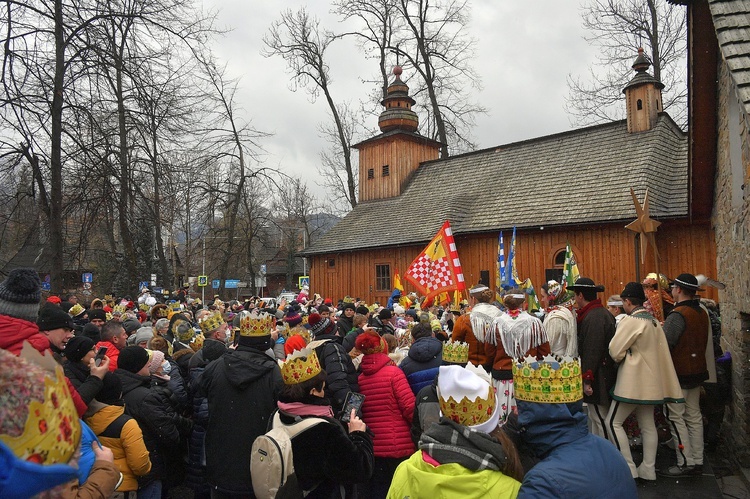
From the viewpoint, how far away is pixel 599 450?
244 centimetres

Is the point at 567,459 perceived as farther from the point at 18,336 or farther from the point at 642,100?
the point at 642,100

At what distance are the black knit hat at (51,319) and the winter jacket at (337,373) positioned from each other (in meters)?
1.99

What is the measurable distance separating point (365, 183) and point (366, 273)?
6.97 metres

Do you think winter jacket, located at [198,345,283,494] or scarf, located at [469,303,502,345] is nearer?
winter jacket, located at [198,345,283,494]

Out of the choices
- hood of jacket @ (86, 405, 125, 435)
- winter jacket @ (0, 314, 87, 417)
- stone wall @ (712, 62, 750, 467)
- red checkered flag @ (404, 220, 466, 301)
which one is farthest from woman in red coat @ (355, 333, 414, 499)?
red checkered flag @ (404, 220, 466, 301)

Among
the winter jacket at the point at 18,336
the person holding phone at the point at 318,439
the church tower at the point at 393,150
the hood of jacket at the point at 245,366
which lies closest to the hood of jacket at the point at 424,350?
the hood of jacket at the point at 245,366

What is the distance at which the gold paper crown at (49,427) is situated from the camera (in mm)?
1309

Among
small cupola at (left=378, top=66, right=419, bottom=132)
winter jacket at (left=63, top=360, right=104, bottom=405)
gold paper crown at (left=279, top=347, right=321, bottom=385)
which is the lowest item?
winter jacket at (left=63, top=360, right=104, bottom=405)

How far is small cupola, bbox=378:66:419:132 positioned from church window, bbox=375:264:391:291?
9057 mm

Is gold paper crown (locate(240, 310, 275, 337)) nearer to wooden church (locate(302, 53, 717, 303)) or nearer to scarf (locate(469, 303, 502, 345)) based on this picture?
scarf (locate(469, 303, 502, 345))

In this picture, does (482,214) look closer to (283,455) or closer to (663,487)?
(663,487)

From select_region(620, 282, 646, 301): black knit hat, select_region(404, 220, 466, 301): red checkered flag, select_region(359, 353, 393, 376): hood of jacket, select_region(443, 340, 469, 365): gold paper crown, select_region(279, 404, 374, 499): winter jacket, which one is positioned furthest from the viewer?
select_region(404, 220, 466, 301): red checkered flag

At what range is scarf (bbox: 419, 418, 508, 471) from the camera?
229 centimetres

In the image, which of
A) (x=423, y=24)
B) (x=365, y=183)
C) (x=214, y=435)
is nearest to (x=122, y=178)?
(x=214, y=435)
